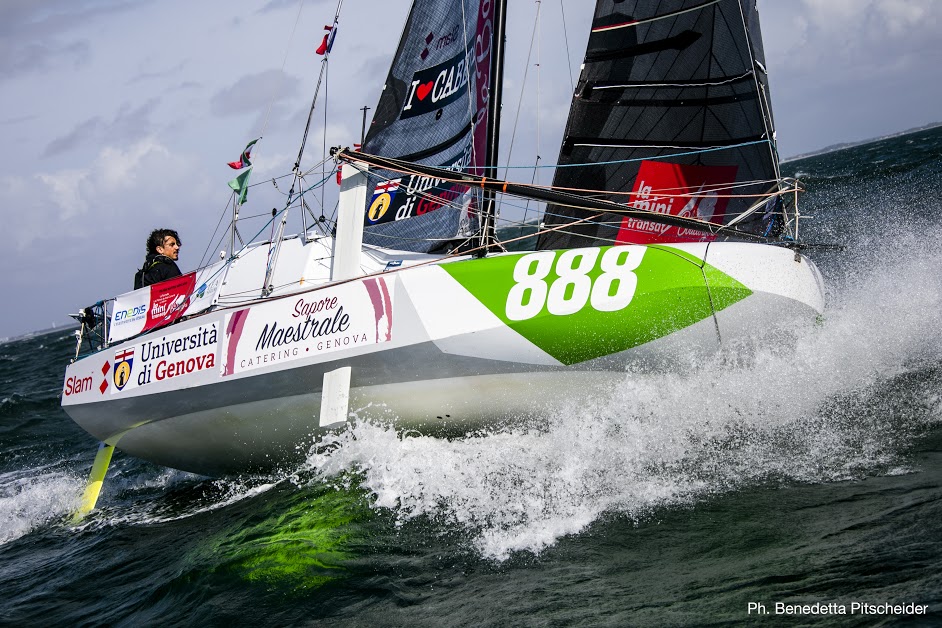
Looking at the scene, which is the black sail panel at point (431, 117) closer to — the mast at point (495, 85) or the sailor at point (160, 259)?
the mast at point (495, 85)

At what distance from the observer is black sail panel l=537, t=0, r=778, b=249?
6.41m

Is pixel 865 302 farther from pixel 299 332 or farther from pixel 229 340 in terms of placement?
pixel 229 340

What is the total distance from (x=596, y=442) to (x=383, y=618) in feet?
5.72

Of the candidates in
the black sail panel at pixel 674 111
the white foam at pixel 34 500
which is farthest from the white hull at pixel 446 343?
the black sail panel at pixel 674 111

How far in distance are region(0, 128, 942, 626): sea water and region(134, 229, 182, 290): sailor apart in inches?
69.9

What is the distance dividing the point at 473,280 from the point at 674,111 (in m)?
2.98

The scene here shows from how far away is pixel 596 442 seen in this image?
450 cm

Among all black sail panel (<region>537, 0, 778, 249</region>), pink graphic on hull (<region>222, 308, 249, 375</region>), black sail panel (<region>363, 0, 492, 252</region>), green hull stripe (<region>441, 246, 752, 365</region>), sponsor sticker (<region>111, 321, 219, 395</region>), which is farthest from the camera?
black sail panel (<region>363, 0, 492, 252</region>)

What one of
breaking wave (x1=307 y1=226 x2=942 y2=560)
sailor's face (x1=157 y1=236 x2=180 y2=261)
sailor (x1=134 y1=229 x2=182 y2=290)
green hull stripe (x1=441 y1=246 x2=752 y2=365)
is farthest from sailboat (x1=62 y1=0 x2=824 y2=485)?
sailor's face (x1=157 y1=236 x2=180 y2=261)

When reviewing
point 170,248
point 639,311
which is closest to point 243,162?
point 170,248

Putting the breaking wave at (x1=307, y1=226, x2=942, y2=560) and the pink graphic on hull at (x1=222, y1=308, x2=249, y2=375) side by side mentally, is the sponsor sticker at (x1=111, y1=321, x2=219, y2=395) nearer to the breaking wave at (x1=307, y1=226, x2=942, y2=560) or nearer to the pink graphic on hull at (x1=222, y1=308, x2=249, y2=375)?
the pink graphic on hull at (x1=222, y1=308, x2=249, y2=375)

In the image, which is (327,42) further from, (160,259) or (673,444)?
(673,444)

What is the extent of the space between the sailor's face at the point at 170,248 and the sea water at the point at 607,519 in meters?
1.94

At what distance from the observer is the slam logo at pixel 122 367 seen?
578 centimetres
